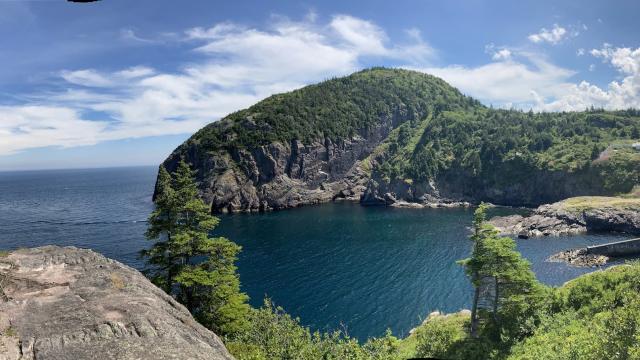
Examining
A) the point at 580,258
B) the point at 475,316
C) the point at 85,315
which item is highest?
the point at 85,315

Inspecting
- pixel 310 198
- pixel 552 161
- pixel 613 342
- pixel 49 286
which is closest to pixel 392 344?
pixel 613 342

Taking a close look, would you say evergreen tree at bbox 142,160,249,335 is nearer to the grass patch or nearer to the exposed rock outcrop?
the grass patch

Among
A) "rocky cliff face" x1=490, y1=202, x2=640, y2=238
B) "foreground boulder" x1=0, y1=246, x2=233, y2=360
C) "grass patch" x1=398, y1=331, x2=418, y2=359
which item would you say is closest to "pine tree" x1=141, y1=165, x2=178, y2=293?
"foreground boulder" x1=0, y1=246, x2=233, y2=360

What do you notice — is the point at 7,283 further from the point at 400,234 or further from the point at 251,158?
the point at 251,158

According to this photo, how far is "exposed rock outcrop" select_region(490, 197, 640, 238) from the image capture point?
112287 mm

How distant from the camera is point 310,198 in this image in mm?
178500

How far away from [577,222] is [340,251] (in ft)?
231

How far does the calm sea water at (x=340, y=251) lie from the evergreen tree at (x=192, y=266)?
2272 cm

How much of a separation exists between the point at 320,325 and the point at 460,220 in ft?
289

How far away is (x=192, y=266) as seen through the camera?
3481 centimetres

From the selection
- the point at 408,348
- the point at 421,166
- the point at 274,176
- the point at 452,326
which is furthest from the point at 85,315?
the point at 421,166

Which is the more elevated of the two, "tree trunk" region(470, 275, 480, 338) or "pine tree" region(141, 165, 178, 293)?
"pine tree" region(141, 165, 178, 293)

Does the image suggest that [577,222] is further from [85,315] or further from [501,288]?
[85,315]

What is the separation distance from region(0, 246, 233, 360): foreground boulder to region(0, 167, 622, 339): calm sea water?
3756 centimetres
